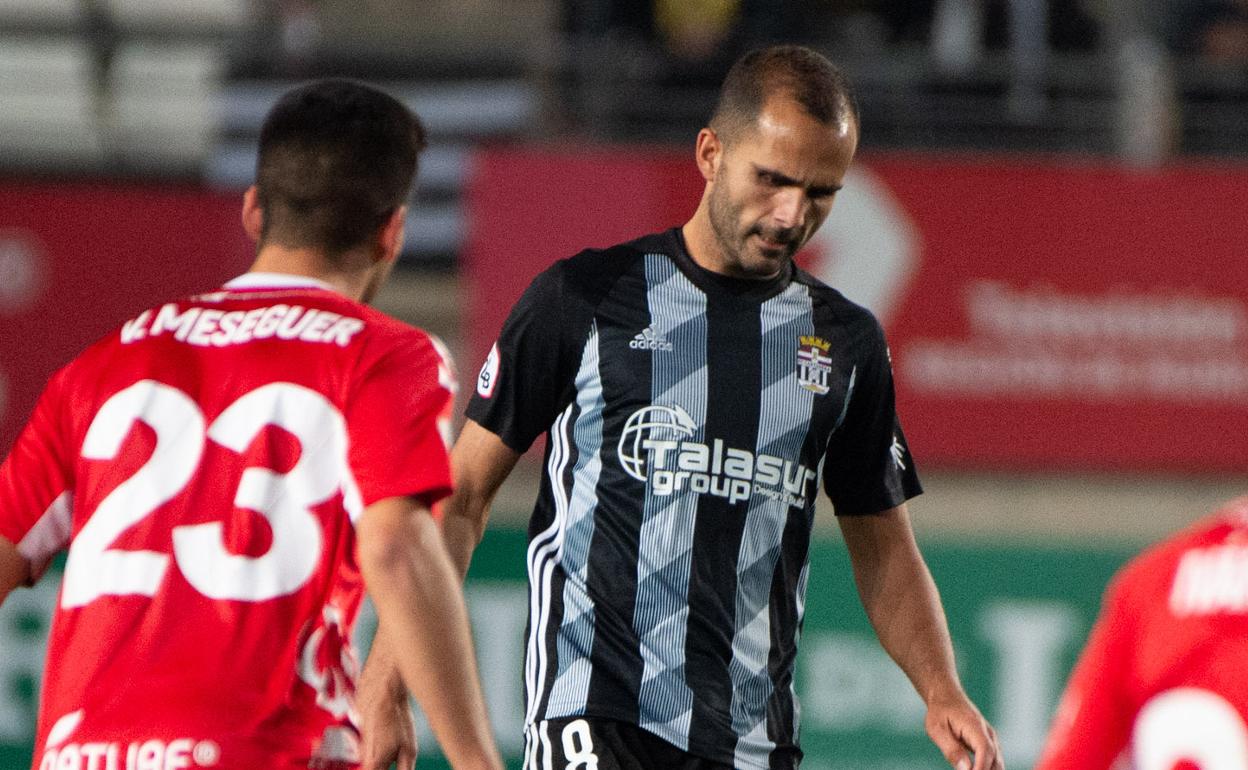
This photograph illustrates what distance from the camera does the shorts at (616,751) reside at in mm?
3344

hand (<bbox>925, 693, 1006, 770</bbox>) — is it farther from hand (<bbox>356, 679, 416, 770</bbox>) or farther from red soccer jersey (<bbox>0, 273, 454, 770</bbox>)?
red soccer jersey (<bbox>0, 273, 454, 770</bbox>)

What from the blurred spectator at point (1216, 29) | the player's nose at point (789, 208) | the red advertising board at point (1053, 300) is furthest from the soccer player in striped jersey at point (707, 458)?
the blurred spectator at point (1216, 29)

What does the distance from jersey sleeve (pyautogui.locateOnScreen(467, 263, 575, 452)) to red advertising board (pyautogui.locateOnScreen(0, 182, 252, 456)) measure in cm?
486

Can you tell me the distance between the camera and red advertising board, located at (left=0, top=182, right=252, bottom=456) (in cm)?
804

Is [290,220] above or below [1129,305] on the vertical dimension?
above

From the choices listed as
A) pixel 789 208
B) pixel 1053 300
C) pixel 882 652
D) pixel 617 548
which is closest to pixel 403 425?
pixel 617 548

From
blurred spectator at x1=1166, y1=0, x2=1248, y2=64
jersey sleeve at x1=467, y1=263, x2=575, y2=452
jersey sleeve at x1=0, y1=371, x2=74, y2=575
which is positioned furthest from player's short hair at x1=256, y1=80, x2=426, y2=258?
blurred spectator at x1=1166, y1=0, x2=1248, y2=64

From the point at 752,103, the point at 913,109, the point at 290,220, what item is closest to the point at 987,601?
the point at 913,109

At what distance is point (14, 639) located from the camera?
7535mm

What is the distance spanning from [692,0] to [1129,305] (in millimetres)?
2901

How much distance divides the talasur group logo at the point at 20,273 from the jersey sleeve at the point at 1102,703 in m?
6.71

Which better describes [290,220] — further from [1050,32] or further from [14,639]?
[1050,32]

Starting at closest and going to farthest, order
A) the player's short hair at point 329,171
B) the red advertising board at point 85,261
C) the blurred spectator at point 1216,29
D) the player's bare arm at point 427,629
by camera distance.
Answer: the player's bare arm at point 427,629 → the player's short hair at point 329,171 → the red advertising board at point 85,261 → the blurred spectator at point 1216,29

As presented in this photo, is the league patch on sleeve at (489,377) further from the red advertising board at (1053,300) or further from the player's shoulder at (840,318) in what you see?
the red advertising board at (1053,300)
